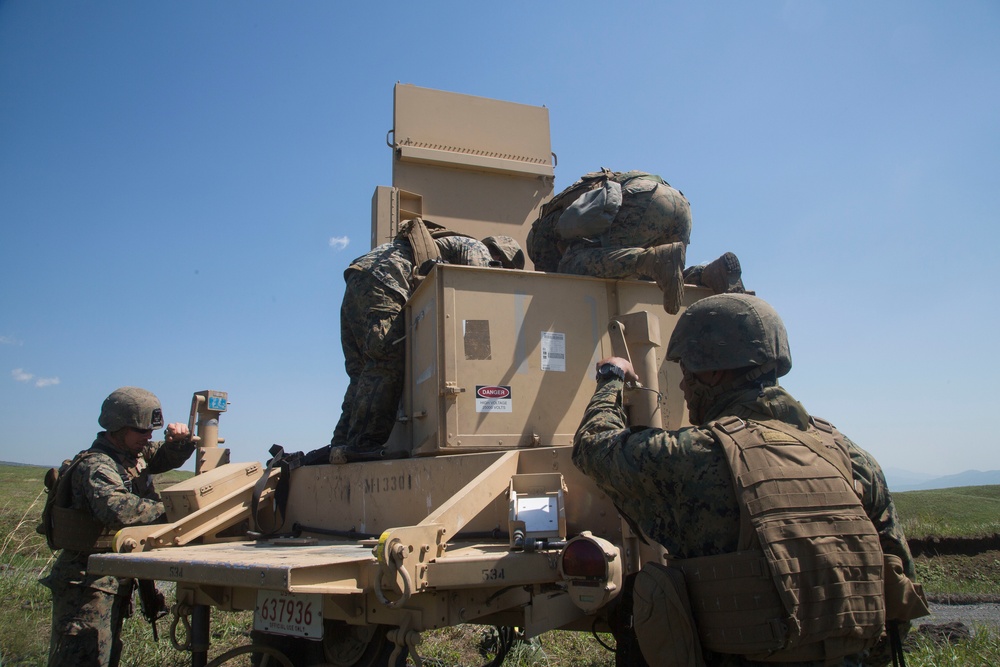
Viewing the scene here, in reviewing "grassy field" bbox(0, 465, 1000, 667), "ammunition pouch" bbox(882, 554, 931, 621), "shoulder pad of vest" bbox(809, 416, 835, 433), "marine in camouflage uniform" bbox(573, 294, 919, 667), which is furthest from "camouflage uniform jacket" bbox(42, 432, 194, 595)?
"ammunition pouch" bbox(882, 554, 931, 621)

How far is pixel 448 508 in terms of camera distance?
2.40m

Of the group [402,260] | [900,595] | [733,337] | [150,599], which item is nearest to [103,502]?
[150,599]

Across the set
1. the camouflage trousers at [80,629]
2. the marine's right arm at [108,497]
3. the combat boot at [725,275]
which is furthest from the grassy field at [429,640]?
the combat boot at [725,275]

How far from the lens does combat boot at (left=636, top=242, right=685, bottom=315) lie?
11.1 feet

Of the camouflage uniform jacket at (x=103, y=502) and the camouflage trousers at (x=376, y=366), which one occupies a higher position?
the camouflage trousers at (x=376, y=366)

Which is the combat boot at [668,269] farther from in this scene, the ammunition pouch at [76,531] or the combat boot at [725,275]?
the ammunition pouch at [76,531]

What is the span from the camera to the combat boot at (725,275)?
3697 millimetres

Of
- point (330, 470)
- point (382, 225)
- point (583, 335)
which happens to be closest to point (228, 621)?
point (330, 470)

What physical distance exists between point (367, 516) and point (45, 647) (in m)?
3.44

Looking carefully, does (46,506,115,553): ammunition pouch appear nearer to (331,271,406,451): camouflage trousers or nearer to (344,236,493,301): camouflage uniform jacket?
(331,271,406,451): camouflage trousers

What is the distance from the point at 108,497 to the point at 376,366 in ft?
5.21

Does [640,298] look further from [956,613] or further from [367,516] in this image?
[956,613]

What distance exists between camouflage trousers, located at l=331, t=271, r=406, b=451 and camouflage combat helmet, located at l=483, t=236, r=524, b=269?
0.75m

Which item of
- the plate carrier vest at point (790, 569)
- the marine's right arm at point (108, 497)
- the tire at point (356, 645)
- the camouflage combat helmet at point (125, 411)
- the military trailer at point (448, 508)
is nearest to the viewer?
the plate carrier vest at point (790, 569)
